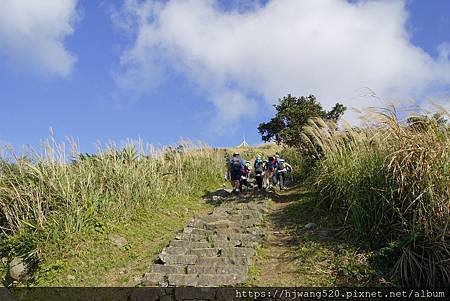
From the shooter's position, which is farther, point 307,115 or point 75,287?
point 307,115

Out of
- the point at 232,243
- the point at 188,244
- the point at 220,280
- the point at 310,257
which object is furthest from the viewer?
the point at 188,244

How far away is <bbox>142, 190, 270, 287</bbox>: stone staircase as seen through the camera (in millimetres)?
6488

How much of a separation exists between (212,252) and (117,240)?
84.0 inches

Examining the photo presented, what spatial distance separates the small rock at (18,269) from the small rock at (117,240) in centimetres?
160

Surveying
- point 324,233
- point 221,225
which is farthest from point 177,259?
point 324,233

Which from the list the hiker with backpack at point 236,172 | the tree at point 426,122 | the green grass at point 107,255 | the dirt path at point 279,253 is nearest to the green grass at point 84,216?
the green grass at point 107,255

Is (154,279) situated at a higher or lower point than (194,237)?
lower

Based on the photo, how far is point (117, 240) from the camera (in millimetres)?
8406

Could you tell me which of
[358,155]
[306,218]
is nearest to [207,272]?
[306,218]

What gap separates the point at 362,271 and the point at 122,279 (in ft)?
12.4

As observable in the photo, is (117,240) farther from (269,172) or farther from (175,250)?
(269,172)

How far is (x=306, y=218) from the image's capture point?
8992 mm

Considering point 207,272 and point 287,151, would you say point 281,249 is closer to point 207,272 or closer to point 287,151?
point 207,272

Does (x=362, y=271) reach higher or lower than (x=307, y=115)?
lower
